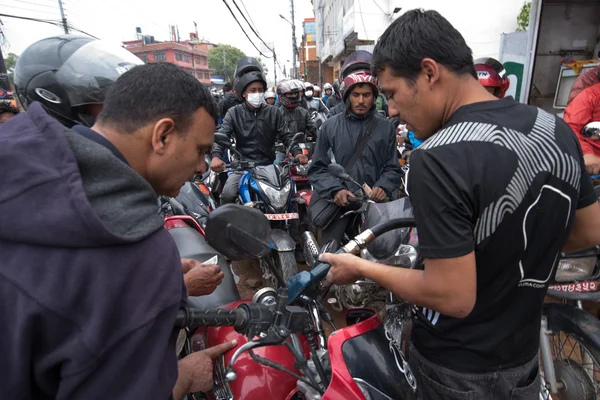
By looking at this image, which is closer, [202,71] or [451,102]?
[451,102]

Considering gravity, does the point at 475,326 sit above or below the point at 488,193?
below

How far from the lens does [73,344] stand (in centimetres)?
67

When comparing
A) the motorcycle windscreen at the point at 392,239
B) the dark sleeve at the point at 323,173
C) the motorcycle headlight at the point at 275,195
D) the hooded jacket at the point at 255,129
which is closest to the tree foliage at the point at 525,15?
the hooded jacket at the point at 255,129

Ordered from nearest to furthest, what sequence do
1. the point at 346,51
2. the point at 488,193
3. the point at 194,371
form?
the point at 488,193 → the point at 194,371 → the point at 346,51

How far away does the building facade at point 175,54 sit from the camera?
2378 inches

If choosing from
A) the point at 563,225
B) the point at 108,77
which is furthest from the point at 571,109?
the point at 108,77

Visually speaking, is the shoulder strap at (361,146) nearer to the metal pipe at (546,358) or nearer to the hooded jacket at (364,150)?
the hooded jacket at (364,150)

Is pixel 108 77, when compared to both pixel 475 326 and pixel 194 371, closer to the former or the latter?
pixel 194 371

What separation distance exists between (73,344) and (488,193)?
3.23ft

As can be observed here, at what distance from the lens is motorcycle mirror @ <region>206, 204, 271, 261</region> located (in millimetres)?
906

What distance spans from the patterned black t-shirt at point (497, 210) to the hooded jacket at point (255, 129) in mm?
3787

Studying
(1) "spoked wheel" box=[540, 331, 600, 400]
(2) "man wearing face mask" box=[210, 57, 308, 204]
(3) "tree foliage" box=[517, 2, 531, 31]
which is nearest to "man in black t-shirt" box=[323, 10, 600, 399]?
(1) "spoked wheel" box=[540, 331, 600, 400]

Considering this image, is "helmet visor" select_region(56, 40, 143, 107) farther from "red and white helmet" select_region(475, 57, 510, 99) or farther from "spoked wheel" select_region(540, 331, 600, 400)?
"spoked wheel" select_region(540, 331, 600, 400)

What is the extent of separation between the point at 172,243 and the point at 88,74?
5.95 feet
